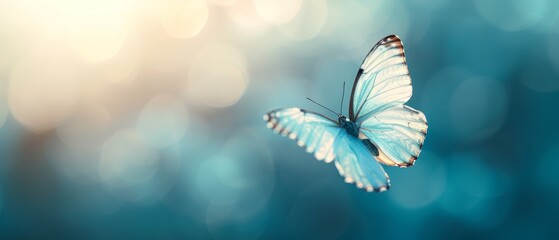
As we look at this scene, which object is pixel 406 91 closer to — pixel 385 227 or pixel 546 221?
pixel 385 227

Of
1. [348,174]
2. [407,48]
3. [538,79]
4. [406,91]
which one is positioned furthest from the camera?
[538,79]

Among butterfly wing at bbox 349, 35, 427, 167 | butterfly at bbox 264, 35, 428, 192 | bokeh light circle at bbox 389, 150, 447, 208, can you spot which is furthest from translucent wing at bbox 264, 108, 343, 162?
bokeh light circle at bbox 389, 150, 447, 208

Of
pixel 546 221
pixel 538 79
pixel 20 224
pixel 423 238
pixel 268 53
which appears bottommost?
pixel 546 221

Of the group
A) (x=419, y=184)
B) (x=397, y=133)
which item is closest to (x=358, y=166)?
(x=397, y=133)

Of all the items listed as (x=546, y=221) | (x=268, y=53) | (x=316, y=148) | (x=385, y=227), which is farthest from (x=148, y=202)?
(x=316, y=148)

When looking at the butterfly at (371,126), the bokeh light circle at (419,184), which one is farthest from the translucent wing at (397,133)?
the bokeh light circle at (419,184)

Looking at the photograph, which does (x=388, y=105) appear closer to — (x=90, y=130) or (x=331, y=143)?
(x=331, y=143)

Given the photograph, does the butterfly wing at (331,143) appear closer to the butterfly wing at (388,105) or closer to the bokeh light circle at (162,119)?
the butterfly wing at (388,105)
